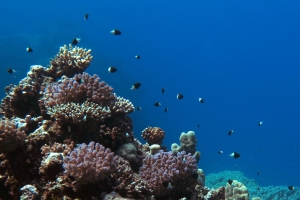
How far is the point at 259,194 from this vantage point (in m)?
19.7

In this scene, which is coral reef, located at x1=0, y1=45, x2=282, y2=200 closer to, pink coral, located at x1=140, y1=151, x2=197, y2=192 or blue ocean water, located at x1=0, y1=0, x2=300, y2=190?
pink coral, located at x1=140, y1=151, x2=197, y2=192

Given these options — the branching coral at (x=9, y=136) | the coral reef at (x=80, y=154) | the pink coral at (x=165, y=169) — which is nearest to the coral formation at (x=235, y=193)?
the coral reef at (x=80, y=154)

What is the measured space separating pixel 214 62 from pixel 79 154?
134703mm

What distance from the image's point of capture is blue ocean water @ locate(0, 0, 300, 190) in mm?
95688

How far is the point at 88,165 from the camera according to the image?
4109mm

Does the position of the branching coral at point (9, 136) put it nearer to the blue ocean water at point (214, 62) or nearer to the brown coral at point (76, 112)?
the brown coral at point (76, 112)

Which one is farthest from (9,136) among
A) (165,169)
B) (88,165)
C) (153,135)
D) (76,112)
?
(153,135)

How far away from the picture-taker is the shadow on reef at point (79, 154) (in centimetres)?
427

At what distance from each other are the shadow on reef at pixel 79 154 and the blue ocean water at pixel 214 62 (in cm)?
7842

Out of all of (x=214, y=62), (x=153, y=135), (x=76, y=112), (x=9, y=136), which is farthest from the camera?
(x=214, y=62)

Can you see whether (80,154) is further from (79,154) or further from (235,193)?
(235,193)

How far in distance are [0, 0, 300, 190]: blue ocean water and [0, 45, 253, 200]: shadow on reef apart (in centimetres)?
7842

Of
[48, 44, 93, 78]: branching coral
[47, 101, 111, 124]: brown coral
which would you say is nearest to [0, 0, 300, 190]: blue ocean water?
[48, 44, 93, 78]: branching coral

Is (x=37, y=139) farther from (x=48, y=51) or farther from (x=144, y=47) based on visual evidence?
(x=144, y=47)
